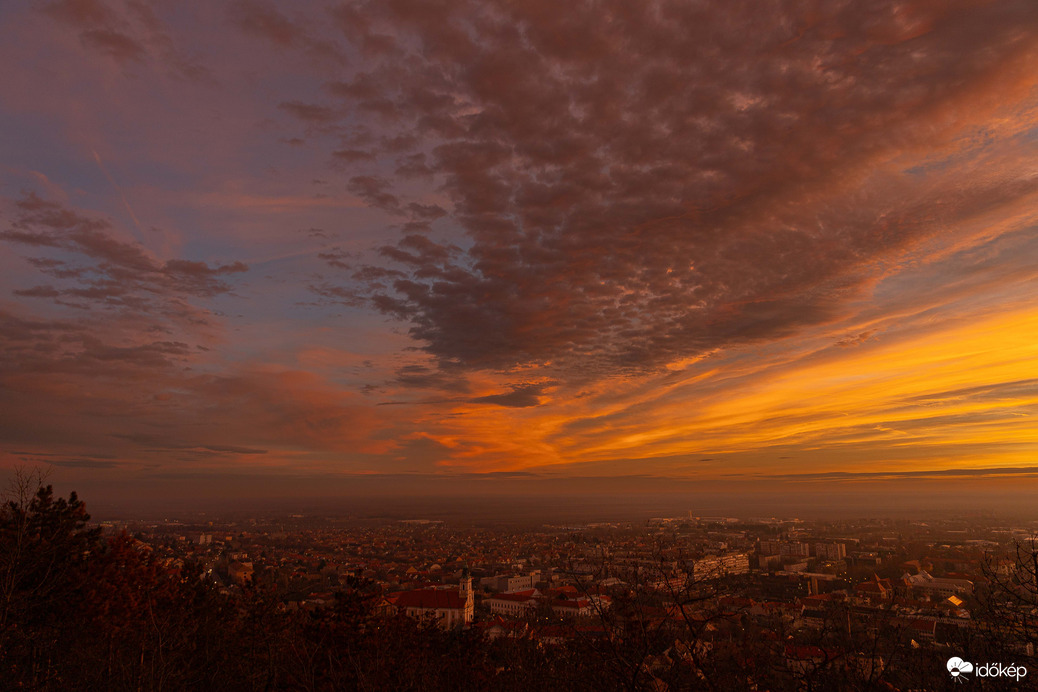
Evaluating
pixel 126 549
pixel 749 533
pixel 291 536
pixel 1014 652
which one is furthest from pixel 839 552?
pixel 291 536
